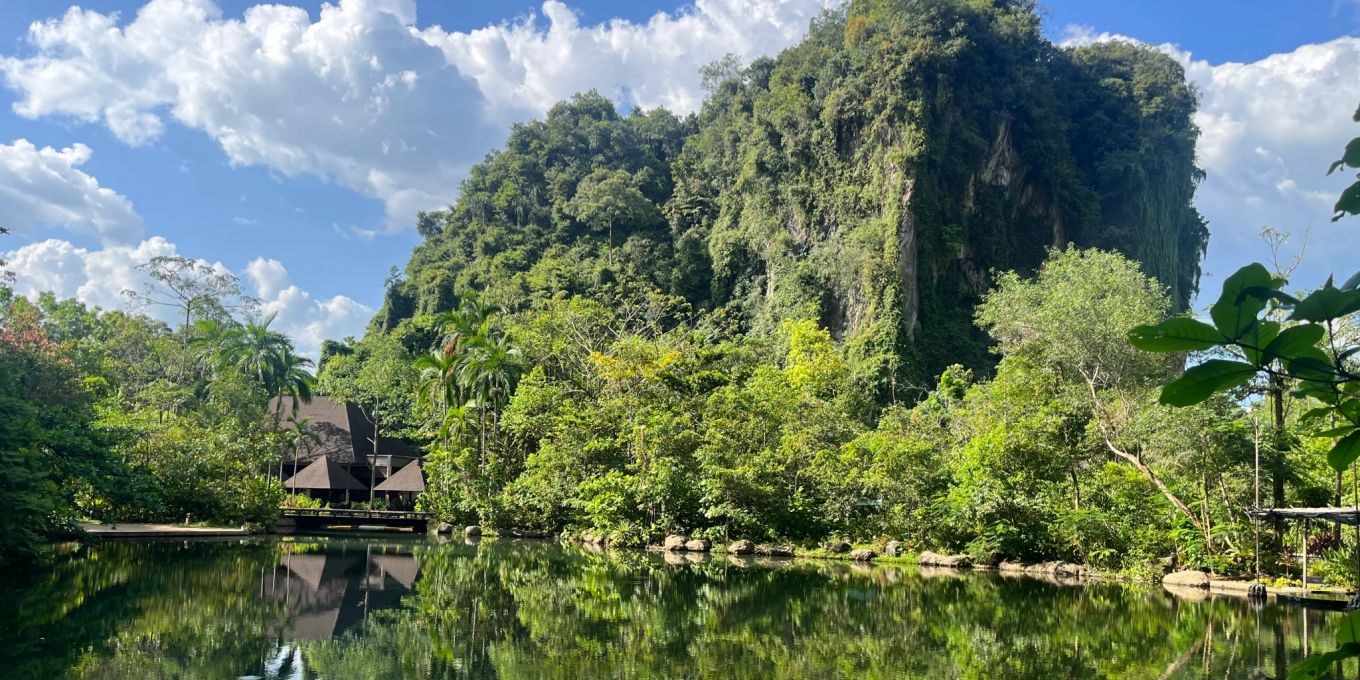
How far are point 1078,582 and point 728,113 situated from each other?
40668mm

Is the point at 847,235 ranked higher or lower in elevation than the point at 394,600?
higher

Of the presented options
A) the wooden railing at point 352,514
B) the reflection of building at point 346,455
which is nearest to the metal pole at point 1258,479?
the wooden railing at point 352,514

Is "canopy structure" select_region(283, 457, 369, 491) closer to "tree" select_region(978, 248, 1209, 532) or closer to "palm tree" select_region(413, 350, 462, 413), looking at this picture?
"palm tree" select_region(413, 350, 462, 413)

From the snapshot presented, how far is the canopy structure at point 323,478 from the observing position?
33750 mm

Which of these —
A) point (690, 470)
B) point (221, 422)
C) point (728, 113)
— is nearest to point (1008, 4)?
point (728, 113)

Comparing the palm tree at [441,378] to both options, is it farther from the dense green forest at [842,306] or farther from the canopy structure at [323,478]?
the canopy structure at [323,478]

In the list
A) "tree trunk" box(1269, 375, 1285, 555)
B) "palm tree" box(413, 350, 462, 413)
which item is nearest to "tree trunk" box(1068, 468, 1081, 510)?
"tree trunk" box(1269, 375, 1285, 555)

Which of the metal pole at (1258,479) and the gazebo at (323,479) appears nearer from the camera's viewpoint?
the metal pole at (1258,479)

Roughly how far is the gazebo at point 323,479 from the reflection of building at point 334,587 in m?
14.7

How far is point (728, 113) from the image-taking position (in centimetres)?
5306

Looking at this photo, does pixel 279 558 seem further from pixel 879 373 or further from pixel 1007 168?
pixel 1007 168

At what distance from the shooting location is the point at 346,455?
38.1m

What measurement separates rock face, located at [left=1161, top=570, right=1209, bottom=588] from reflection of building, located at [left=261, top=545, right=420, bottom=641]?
13781mm

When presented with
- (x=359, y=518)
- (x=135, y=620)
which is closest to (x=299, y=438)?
(x=359, y=518)
